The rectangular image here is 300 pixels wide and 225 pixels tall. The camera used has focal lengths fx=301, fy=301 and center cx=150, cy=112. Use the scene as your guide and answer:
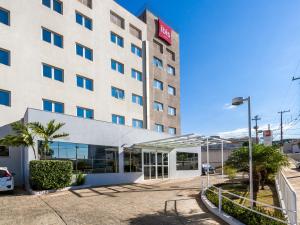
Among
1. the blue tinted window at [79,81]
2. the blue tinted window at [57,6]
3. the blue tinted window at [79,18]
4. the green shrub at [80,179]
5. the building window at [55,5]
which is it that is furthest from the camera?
the blue tinted window at [79,18]

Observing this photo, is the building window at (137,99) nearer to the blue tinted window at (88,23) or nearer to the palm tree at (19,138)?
the blue tinted window at (88,23)

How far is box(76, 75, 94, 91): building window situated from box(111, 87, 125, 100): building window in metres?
2.82

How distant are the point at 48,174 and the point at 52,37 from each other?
12042 mm

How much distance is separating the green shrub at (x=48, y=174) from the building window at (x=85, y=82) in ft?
32.6

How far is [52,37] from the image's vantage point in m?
23.8

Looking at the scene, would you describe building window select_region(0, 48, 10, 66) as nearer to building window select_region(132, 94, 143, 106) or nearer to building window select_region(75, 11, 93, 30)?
building window select_region(75, 11, 93, 30)

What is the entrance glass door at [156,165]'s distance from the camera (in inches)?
1063

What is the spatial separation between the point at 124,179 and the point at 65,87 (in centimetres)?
874

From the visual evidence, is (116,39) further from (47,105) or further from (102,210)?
(102,210)

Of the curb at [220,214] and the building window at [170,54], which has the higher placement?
the building window at [170,54]

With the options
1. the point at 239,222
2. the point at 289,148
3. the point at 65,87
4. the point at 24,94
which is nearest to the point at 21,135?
the point at 24,94

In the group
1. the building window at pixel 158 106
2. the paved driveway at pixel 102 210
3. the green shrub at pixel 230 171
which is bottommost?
the paved driveway at pixel 102 210

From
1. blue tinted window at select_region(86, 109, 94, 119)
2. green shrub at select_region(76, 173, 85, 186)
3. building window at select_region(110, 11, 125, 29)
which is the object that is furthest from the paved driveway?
building window at select_region(110, 11, 125, 29)

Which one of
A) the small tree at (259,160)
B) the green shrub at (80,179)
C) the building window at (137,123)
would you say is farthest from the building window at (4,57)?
the small tree at (259,160)
